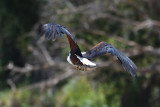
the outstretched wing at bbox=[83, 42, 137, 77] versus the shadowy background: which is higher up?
the shadowy background

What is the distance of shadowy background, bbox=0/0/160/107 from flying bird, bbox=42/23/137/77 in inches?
175

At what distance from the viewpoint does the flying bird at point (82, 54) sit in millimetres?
2402

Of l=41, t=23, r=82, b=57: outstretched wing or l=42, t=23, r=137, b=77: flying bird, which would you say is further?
l=41, t=23, r=82, b=57: outstretched wing

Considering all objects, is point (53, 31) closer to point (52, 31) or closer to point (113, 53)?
point (52, 31)

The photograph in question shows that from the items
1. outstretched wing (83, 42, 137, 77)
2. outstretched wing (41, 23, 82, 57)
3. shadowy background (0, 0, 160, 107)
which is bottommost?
outstretched wing (83, 42, 137, 77)

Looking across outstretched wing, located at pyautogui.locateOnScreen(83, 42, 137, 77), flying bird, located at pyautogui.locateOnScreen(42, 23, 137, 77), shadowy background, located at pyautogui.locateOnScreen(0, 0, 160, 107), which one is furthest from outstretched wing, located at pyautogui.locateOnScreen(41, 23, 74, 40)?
shadowy background, located at pyautogui.locateOnScreen(0, 0, 160, 107)

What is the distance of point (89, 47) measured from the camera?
283 inches

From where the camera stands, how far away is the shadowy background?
7.59 meters

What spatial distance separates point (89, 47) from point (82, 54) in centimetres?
464

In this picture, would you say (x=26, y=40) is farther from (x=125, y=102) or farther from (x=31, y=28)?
(x=125, y=102)

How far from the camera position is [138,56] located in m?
8.07

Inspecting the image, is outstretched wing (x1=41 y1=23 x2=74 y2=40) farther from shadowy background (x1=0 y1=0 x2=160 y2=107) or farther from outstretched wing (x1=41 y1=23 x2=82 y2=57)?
shadowy background (x1=0 y1=0 x2=160 y2=107)

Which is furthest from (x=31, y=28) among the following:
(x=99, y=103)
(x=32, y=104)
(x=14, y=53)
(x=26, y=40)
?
(x=99, y=103)

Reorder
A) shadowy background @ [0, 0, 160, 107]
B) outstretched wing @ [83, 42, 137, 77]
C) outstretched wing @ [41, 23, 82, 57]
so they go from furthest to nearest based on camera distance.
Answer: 1. shadowy background @ [0, 0, 160, 107]
2. outstretched wing @ [41, 23, 82, 57]
3. outstretched wing @ [83, 42, 137, 77]
